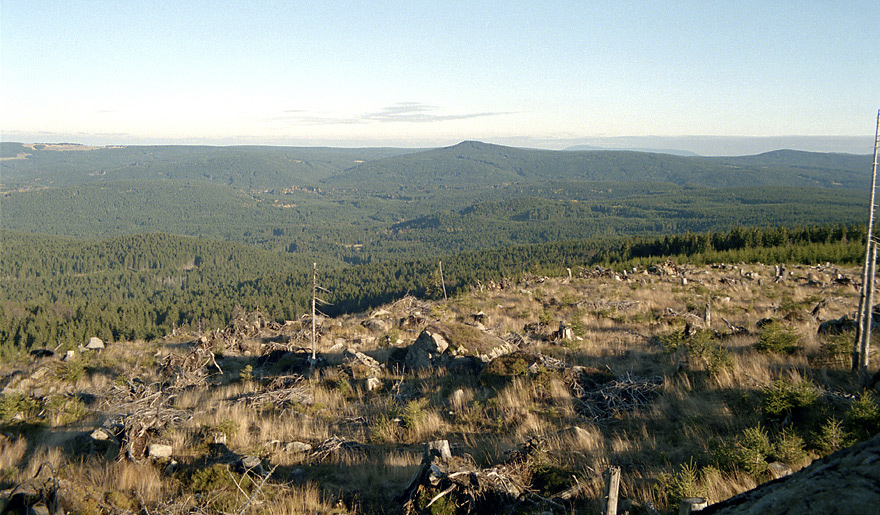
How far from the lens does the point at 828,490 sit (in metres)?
2.40

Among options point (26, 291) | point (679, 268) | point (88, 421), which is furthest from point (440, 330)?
point (26, 291)

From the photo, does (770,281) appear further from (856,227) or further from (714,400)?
(856,227)

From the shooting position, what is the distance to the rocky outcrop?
7.40 ft

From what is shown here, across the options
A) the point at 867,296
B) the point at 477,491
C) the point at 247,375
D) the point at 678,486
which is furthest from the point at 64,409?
the point at 867,296

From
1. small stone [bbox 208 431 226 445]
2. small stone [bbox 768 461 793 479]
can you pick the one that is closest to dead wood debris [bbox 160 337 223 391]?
small stone [bbox 208 431 226 445]

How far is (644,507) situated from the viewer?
4.51m

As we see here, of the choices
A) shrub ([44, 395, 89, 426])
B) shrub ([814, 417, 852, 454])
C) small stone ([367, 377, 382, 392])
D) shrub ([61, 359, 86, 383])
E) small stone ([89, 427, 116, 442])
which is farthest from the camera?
shrub ([61, 359, 86, 383])

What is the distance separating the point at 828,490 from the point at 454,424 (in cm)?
582

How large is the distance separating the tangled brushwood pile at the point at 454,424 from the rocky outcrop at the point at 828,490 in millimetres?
1771

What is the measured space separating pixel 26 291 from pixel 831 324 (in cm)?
19026

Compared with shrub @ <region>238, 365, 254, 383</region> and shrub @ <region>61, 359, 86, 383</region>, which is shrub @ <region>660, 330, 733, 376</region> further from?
shrub @ <region>61, 359, 86, 383</region>

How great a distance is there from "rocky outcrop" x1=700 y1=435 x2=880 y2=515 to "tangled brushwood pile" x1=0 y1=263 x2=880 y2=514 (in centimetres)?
177

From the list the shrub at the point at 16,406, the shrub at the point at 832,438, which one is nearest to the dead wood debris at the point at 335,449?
the shrub at the point at 832,438

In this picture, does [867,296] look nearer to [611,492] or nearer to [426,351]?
[611,492]
